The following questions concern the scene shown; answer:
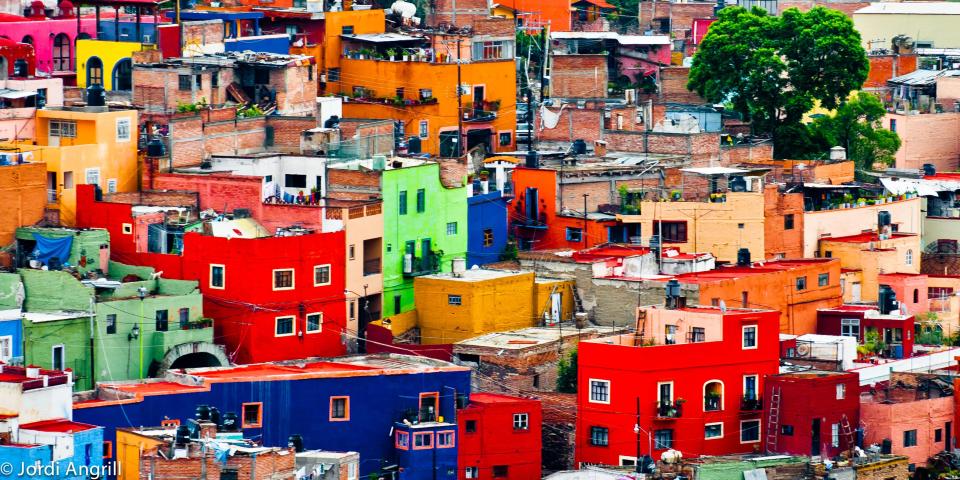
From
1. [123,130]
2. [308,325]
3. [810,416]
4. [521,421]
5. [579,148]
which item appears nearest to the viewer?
[521,421]

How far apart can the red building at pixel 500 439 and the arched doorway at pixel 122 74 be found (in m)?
24.8

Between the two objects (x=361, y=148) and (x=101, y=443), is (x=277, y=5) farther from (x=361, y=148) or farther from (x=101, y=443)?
(x=101, y=443)

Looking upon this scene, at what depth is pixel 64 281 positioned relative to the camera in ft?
276

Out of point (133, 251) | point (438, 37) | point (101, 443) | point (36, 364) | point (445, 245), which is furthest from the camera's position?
point (438, 37)

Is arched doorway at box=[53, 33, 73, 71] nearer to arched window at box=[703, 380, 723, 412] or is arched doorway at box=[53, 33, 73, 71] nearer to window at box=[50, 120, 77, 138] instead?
window at box=[50, 120, 77, 138]

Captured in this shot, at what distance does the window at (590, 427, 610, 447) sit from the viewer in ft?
278

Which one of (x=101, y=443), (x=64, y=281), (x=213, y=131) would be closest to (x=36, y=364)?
(x=64, y=281)

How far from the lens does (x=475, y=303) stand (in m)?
91.4

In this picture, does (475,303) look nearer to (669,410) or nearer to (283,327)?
(283,327)

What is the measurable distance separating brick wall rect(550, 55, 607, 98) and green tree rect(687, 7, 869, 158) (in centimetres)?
339

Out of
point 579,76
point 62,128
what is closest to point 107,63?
point 62,128

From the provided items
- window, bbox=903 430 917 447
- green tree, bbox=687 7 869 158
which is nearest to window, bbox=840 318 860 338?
window, bbox=903 430 917 447

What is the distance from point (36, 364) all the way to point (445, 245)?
1725 centimetres

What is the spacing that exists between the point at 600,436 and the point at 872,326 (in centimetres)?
1222
